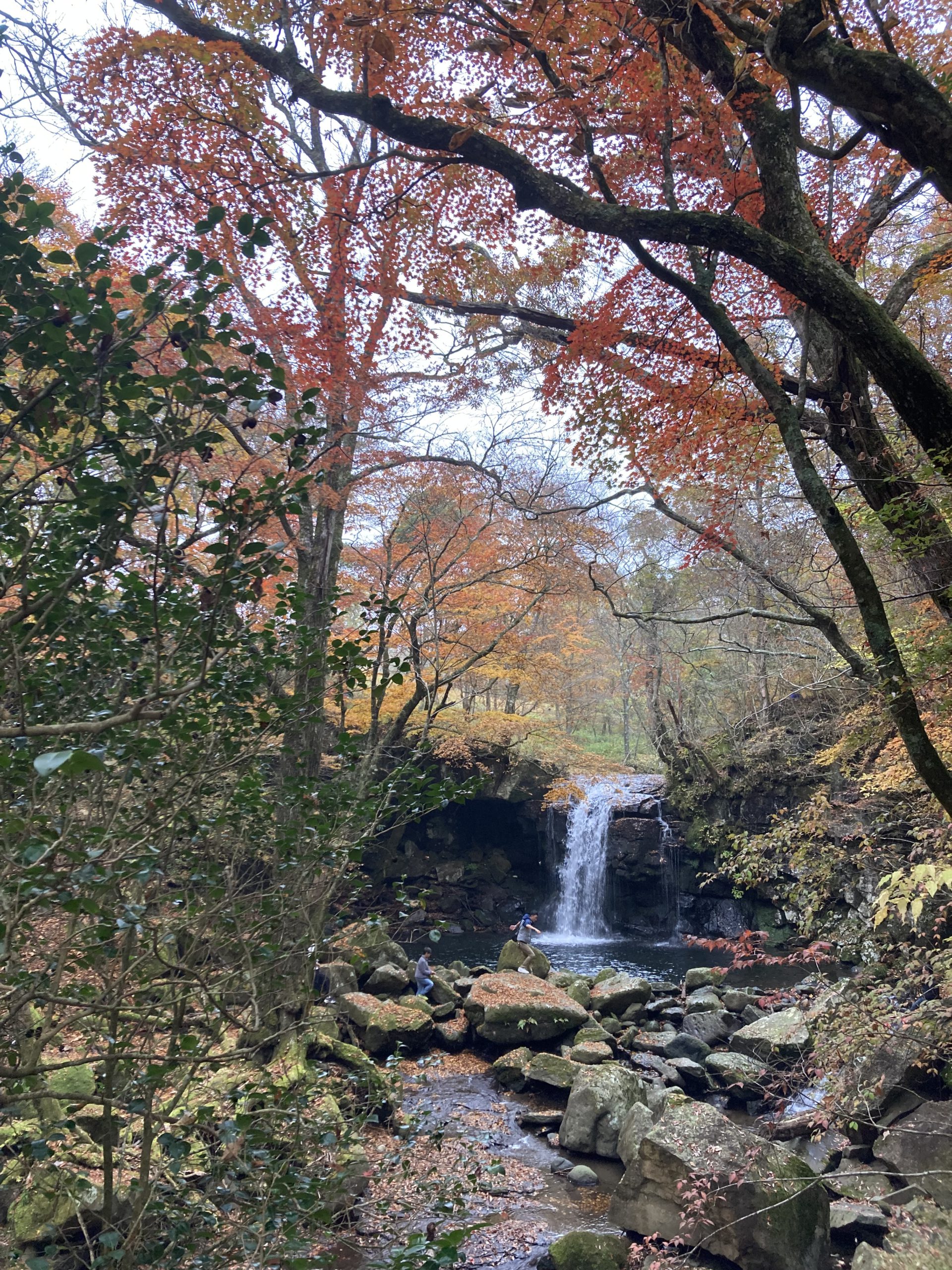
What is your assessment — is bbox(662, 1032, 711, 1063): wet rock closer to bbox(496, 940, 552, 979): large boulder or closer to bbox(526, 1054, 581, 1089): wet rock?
bbox(526, 1054, 581, 1089): wet rock

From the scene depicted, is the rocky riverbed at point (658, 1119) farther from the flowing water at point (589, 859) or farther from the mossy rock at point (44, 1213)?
the flowing water at point (589, 859)

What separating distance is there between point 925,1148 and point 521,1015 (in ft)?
15.3

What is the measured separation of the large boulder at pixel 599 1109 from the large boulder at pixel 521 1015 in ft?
5.14

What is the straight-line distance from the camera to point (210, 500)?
191 cm

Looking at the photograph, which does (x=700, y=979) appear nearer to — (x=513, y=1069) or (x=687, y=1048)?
(x=687, y=1048)

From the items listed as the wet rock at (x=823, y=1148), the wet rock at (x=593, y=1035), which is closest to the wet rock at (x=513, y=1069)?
the wet rock at (x=593, y=1035)

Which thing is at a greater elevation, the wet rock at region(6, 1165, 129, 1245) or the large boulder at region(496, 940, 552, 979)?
the wet rock at region(6, 1165, 129, 1245)

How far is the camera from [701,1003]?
10.1 metres

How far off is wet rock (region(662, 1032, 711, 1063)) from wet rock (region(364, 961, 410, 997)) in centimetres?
381

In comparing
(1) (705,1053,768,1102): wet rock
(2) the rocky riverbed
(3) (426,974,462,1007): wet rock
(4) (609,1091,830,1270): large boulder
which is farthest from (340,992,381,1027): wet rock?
(1) (705,1053,768,1102): wet rock

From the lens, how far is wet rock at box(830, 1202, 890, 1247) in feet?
Answer: 16.0

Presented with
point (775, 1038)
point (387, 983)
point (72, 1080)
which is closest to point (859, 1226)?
point (775, 1038)

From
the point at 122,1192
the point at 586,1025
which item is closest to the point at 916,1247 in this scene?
the point at 122,1192

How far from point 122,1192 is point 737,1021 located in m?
9.09
